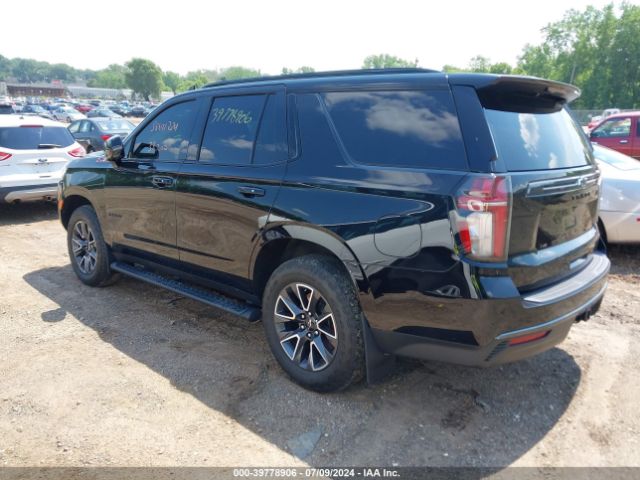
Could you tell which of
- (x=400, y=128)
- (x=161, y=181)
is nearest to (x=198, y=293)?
(x=161, y=181)

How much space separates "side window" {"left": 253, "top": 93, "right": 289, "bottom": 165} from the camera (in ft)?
10.7

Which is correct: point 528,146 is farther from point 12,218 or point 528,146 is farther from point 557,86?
point 12,218

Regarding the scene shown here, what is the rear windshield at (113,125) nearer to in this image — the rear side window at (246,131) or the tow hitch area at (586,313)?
the rear side window at (246,131)

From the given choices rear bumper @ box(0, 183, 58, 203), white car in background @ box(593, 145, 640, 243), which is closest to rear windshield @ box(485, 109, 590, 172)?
white car in background @ box(593, 145, 640, 243)

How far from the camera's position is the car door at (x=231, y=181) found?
329 centimetres

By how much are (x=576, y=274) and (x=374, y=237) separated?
1303 mm

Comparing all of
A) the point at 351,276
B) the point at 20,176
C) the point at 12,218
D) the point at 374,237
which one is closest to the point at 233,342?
the point at 351,276

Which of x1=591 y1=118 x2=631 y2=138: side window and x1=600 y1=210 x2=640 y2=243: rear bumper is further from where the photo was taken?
x1=591 y1=118 x2=631 y2=138: side window

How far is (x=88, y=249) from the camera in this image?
5090 millimetres

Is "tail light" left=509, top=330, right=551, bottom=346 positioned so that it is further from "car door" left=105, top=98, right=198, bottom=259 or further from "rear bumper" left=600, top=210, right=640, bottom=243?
"rear bumper" left=600, top=210, right=640, bottom=243

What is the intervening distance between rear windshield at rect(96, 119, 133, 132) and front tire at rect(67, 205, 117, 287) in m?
10.5

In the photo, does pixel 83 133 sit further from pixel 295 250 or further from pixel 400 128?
pixel 400 128

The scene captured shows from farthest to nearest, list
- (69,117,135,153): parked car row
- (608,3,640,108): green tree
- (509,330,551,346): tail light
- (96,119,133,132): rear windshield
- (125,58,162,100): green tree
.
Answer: (125,58,162,100): green tree, (608,3,640,108): green tree, (96,119,133,132): rear windshield, (69,117,135,153): parked car row, (509,330,551,346): tail light

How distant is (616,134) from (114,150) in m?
10.1
